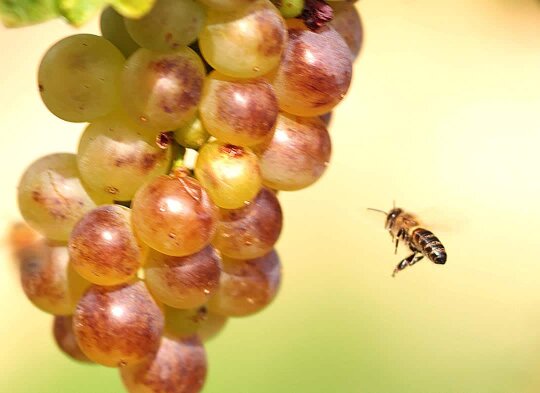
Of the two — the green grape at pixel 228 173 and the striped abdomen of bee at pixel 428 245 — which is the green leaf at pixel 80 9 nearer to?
the green grape at pixel 228 173

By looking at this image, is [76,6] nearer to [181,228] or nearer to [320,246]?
[181,228]

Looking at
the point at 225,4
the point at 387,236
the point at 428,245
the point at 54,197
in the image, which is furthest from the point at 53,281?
the point at 387,236

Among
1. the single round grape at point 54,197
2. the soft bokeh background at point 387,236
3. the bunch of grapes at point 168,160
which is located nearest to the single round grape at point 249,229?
the bunch of grapes at point 168,160

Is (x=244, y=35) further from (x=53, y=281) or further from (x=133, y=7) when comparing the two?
(x=53, y=281)

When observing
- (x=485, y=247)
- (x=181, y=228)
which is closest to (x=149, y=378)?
(x=181, y=228)

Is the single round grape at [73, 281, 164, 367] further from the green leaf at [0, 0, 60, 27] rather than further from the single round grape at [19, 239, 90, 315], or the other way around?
the green leaf at [0, 0, 60, 27]

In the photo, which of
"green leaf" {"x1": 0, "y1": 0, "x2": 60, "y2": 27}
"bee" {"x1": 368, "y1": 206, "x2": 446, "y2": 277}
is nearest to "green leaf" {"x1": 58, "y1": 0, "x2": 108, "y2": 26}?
"green leaf" {"x1": 0, "y1": 0, "x2": 60, "y2": 27}
